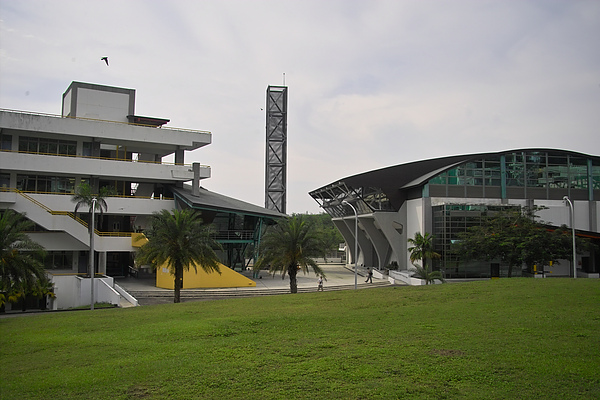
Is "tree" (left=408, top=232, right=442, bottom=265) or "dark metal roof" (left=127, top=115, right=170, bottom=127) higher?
"dark metal roof" (left=127, top=115, right=170, bottom=127)

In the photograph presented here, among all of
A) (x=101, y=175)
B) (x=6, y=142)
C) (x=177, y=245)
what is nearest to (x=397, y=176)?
(x=101, y=175)

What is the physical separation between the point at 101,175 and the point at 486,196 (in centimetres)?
3593

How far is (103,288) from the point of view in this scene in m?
33.0

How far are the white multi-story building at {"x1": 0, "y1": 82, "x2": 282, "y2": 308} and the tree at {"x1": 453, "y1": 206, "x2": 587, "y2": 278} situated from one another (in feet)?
57.0

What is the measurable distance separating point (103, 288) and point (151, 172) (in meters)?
12.9

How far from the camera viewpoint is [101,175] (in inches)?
1619

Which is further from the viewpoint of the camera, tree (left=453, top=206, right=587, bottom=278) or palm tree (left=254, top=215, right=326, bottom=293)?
tree (left=453, top=206, right=587, bottom=278)

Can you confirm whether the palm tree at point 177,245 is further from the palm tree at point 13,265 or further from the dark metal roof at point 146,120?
the dark metal roof at point 146,120

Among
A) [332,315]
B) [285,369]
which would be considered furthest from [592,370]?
[332,315]

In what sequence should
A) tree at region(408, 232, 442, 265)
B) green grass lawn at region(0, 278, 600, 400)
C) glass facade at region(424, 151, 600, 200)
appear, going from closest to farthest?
green grass lawn at region(0, 278, 600, 400), tree at region(408, 232, 442, 265), glass facade at region(424, 151, 600, 200)

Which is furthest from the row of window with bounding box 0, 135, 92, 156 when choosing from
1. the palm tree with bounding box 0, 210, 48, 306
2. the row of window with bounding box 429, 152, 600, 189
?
the row of window with bounding box 429, 152, 600, 189

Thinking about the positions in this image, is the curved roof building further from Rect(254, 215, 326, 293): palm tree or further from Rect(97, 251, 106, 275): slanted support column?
Rect(97, 251, 106, 275): slanted support column

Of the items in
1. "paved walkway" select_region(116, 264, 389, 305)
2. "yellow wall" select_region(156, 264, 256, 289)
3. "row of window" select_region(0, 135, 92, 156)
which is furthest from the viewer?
"row of window" select_region(0, 135, 92, 156)

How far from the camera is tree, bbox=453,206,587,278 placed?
35875 millimetres
